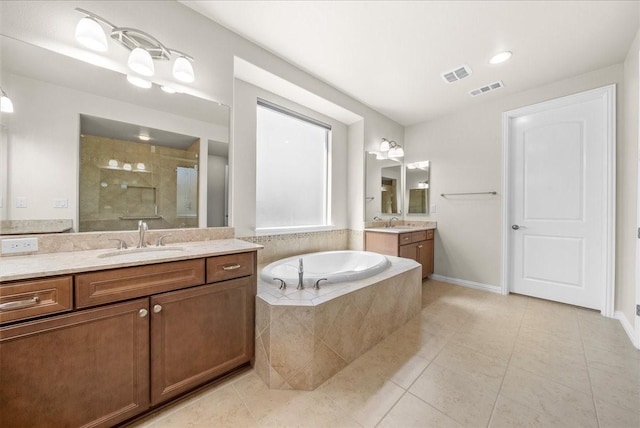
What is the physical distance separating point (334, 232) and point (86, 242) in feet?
7.79

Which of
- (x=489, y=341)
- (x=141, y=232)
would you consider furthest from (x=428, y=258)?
(x=141, y=232)

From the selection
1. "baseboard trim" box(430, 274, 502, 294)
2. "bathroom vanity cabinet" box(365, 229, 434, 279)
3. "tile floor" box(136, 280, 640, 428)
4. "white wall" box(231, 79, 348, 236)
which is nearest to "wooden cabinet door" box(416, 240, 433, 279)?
"bathroom vanity cabinet" box(365, 229, 434, 279)

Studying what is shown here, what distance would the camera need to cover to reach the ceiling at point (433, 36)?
163 centimetres

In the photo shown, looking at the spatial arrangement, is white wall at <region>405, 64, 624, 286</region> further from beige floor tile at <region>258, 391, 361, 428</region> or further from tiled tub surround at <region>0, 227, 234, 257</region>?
tiled tub surround at <region>0, 227, 234, 257</region>

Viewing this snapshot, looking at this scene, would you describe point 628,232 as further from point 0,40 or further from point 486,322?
point 0,40

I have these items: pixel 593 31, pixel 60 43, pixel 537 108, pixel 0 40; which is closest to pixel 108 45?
pixel 60 43

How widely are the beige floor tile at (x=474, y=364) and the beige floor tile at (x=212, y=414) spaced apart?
51.0 inches

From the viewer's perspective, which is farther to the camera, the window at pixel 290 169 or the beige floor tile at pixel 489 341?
the window at pixel 290 169

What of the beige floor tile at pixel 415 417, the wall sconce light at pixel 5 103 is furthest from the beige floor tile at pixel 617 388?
the wall sconce light at pixel 5 103

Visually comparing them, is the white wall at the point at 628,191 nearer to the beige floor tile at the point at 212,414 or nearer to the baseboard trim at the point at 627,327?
the baseboard trim at the point at 627,327

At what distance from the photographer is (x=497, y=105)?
2939 mm

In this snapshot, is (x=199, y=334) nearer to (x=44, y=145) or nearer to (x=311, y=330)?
(x=311, y=330)

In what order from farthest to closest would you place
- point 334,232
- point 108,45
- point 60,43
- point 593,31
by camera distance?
point 334,232
point 593,31
point 108,45
point 60,43

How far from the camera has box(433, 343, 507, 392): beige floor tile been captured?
4.77 feet
